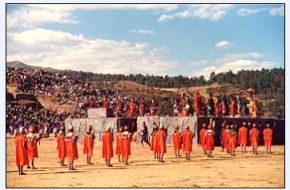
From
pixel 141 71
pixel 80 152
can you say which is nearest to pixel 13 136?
pixel 80 152

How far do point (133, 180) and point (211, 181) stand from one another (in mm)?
1941

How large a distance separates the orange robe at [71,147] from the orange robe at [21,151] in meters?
1.13

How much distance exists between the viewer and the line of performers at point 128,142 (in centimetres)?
1536

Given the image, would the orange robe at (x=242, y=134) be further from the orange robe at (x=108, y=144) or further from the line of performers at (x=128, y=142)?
the orange robe at (x=108, y=144)

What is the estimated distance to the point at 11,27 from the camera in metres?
15.7

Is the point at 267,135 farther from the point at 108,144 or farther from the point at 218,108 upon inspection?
the point at 108,144

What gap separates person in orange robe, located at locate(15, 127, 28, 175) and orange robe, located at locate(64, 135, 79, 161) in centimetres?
113

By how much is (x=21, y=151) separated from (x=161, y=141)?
4.21m

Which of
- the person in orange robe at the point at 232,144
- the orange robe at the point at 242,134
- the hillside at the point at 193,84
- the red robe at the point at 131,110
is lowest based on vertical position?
the person in orange robe at the point at 232,144

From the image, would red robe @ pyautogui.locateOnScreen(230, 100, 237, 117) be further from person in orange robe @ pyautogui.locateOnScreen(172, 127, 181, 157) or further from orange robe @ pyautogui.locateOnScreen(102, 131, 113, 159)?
orange robe @ pyautogui.locateOnScreen(102, 131, 113, 159)

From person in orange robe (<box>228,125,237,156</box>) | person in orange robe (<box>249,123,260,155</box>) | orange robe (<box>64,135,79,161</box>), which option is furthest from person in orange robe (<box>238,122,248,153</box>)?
orange robe (<box>64,135,79,161</box>)

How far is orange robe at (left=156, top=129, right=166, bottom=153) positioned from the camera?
16.8 m

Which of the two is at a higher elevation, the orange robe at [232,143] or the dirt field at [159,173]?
the orange robe at [232,143]

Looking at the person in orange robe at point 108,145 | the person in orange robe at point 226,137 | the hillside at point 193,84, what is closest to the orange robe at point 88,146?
the person in orange robe at point 108,145
